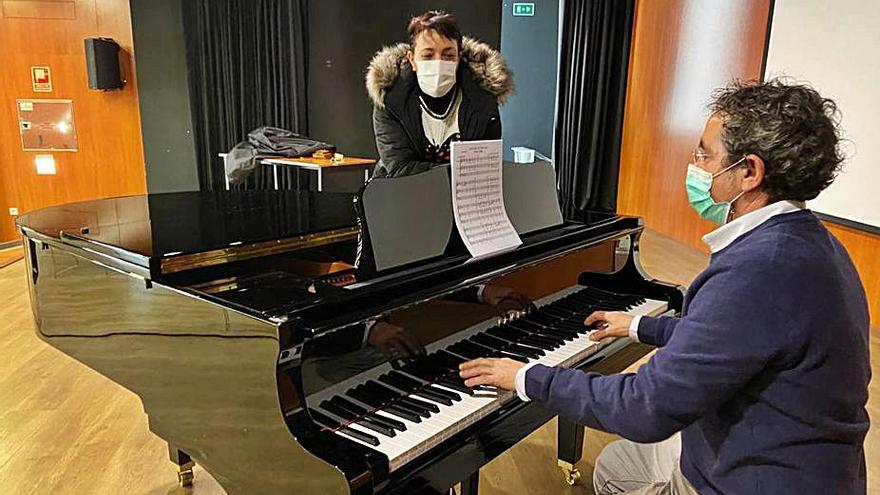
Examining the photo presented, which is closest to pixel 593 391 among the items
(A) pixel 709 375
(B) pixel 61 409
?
(A) pixel 709 375

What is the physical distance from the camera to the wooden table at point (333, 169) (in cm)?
528

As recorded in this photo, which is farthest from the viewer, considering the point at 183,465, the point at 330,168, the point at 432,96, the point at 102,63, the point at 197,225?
the point at 102,63

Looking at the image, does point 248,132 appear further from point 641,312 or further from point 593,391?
point 593,391

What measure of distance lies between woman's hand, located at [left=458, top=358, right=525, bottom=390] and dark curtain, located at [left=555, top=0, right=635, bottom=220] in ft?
19.0

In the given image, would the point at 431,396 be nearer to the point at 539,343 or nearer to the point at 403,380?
the point at 403,380

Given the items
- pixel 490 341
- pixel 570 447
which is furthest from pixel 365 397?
pixel 570 447

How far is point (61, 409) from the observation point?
9.24 feet

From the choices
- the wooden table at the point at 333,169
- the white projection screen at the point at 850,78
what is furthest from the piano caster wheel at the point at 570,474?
the wooden table at the point at 333,169

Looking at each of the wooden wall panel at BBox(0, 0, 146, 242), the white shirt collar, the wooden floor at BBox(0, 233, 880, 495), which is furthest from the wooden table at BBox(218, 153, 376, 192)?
the white shirt collar

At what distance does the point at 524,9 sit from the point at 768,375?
6.72 m

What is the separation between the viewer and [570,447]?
7.34 ft

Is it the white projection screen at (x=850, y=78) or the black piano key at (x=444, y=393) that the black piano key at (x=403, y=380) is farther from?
the white projection screen at (x=850, y=78)

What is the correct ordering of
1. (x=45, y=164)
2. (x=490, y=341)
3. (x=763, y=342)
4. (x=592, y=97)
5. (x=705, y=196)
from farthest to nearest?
(x=592, y=97) → (x=45, y=164) → (x=490, y=341) → (x=705, y=196) → (x=763, y=342)

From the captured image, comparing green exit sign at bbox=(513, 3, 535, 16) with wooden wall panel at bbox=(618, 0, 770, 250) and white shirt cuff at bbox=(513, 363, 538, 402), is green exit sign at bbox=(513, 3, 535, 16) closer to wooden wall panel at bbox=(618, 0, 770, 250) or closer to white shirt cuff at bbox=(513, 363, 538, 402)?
wooden wall panel at bbox=(618, 0, 770, 250)
